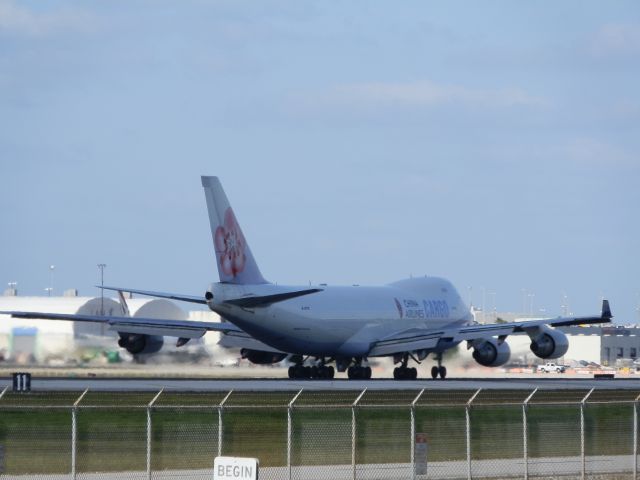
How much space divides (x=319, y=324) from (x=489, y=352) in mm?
9335

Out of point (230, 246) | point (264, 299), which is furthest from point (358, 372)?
point (230, 246)

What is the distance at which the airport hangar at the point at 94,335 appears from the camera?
70250mm

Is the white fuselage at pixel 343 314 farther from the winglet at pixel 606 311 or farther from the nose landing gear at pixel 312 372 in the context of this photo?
the winglet at pixel 606 311

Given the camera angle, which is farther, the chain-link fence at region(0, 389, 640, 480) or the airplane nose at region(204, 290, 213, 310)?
the airplane nose at region(204, 290, 213, 310)

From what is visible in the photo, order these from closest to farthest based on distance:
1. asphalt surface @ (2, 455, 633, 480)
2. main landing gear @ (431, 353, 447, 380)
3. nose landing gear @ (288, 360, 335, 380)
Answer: asphalt surface @ (2, 455, 633, 480)
nose landing gear @ (288, 360, 335, 380)
main landing gear @ (431, 353, 447, 380)

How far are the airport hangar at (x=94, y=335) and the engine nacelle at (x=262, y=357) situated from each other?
1.93m

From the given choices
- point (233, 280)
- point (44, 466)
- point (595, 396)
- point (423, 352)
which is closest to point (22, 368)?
point (233, 280)

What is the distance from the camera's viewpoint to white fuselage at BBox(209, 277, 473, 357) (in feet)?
209

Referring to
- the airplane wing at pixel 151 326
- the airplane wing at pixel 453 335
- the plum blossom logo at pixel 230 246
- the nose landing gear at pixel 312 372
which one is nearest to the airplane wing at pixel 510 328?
the airplane wing at pixel 453 335

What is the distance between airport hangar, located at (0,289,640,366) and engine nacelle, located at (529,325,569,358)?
8.70m

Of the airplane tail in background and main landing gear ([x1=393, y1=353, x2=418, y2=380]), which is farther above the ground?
the airplane tail in background

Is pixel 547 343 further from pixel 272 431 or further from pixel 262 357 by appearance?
pixel 272 431

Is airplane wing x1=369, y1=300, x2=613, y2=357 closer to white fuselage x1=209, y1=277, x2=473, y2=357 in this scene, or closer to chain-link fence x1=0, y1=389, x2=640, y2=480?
white fuselage x1=209, y1=277, x2=473, y2=357

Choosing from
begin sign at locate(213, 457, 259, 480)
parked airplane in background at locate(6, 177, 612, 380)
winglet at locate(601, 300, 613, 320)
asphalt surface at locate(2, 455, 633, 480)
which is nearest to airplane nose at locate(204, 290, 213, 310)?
parked airplane in background at locate(6, 177, 612, 380)
